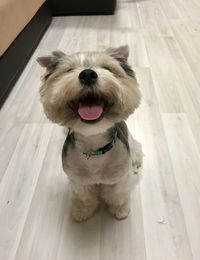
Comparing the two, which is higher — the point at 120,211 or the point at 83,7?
the point at 120,211

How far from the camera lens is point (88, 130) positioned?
3.56ft

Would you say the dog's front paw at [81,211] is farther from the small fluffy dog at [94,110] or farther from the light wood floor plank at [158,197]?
the light wood floor plank at [158,197]

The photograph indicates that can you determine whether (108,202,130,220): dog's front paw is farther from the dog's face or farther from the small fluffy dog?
the dog's face

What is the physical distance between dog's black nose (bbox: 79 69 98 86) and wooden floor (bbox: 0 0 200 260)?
0.54 m

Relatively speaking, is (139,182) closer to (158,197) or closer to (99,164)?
(158,197)

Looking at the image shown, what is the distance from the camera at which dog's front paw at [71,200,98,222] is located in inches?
56.1

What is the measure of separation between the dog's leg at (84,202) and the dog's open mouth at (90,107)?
1.45ft

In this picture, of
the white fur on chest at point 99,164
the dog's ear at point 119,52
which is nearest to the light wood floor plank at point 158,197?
the white fur on chest at point 99,164

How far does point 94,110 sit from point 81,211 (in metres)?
0.57

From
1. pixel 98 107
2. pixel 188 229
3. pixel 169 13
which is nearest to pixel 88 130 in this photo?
pixel 98 107

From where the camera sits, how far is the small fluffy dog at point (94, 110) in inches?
39.4

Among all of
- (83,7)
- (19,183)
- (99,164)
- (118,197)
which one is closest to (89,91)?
(99,164)

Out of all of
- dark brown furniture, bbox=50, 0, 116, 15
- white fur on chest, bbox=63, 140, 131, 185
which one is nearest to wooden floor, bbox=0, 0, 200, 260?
white fur on chest, bbox=63, 140, 131, 185

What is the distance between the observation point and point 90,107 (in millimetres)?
1041
